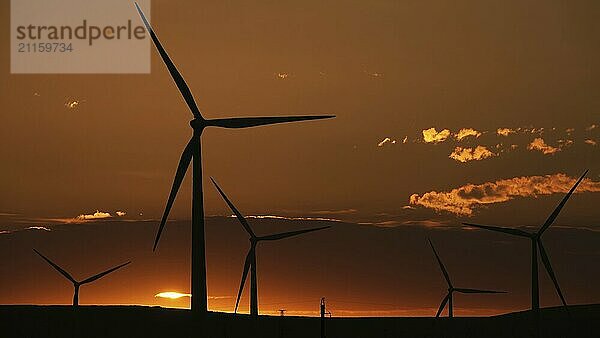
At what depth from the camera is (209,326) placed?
10950 cm

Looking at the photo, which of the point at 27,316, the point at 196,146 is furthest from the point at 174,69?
the point at 27,316

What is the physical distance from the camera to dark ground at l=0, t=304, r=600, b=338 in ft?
348

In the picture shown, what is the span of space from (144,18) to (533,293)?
227 feet

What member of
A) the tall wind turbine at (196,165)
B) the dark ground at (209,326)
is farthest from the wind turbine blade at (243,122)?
the dark ground at (209,326)

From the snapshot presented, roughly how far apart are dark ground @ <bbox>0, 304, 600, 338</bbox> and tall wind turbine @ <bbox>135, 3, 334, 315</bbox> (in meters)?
13.3

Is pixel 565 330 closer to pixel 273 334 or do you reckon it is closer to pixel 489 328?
pixel 489 328

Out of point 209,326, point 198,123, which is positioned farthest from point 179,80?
point 209,326

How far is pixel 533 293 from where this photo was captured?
126000 mm

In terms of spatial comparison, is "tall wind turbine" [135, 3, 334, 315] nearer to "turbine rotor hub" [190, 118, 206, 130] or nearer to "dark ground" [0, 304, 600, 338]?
"turbine rotor hub" [190, 118, 206, 130]

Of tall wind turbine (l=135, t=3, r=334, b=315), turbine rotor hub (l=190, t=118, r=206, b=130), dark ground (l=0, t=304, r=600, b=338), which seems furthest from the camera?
dark ground (l=0, t=304, r=600, b=338)

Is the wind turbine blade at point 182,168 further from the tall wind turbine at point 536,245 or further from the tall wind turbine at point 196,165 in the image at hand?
the tall wind turbine at point 536,245

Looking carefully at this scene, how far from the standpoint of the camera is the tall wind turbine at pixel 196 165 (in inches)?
2985

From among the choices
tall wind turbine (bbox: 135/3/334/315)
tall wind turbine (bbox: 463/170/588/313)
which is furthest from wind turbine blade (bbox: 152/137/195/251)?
tall wind turbine (bbox: 463/170/588/313)

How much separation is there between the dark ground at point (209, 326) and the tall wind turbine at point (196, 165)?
1331 centimetres
